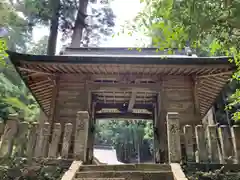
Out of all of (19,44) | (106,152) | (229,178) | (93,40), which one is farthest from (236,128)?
(19,44)

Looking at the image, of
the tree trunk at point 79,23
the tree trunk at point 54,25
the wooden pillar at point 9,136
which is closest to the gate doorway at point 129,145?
the tree trunk at point 79,23

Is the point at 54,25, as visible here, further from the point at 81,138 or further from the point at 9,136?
the point at 81,138

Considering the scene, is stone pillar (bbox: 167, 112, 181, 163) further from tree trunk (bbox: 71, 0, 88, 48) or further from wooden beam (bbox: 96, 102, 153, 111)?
tree trunk (bbox: 71, 0, 88, 48)

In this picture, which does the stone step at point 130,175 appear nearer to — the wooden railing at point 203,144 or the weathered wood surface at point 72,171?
the weathered wood surface at point 72,171

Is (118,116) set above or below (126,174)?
above

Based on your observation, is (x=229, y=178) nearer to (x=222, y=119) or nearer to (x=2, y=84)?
(x=2, y=84)

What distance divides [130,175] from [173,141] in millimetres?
1390

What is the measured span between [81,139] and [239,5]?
4.35 meters

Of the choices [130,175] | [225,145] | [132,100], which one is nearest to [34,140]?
[130,175]

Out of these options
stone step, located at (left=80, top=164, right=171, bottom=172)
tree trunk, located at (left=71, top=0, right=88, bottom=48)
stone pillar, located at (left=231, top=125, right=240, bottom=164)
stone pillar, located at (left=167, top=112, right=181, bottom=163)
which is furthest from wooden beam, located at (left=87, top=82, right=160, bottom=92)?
tree trunk, located at (left=71, top=0, right=88, bottom=48)

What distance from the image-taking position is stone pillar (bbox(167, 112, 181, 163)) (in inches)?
219

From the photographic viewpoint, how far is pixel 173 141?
5695 mm

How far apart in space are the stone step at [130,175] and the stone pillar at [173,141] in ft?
1.93

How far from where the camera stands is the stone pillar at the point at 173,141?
555 centimetres
